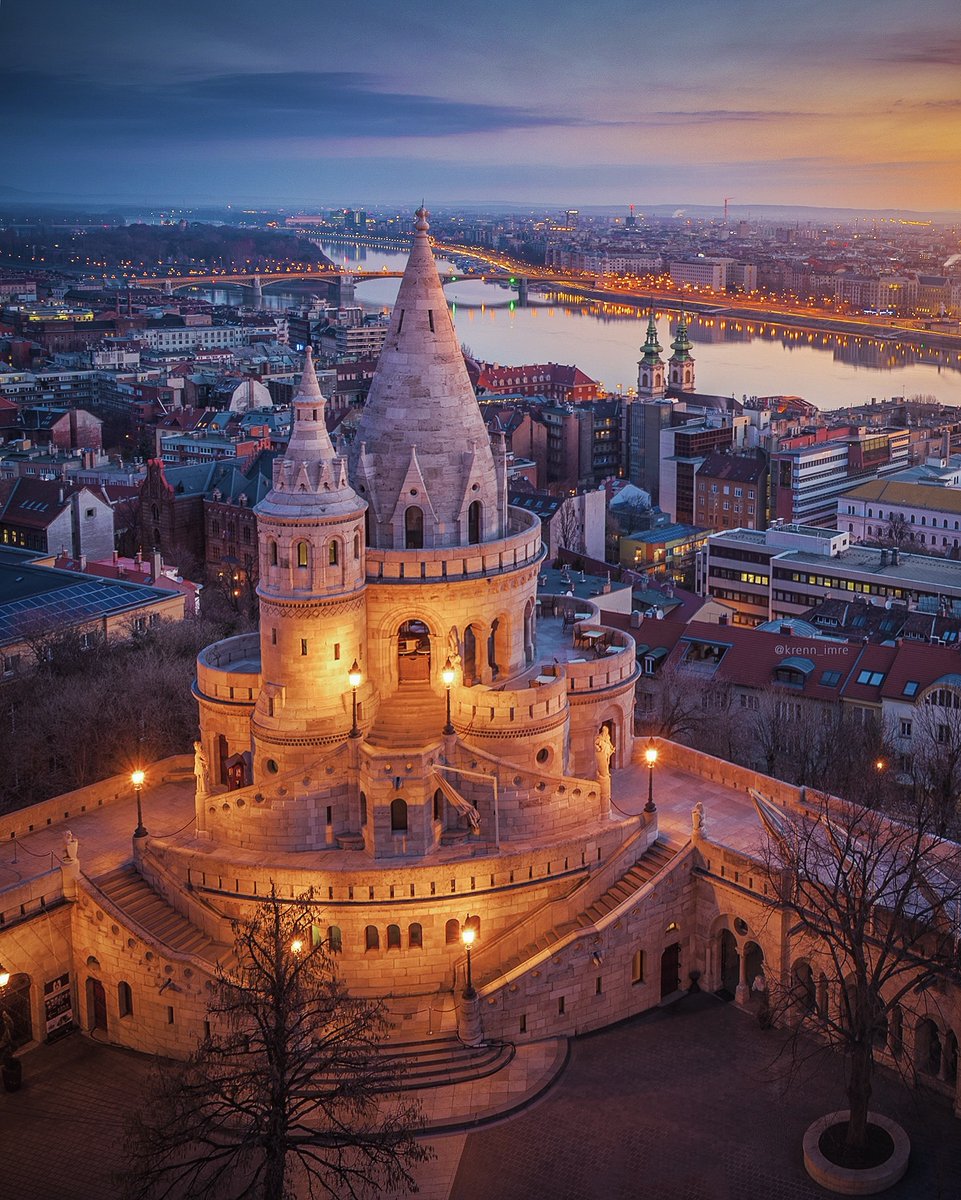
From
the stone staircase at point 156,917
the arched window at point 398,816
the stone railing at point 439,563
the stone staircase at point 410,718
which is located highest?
the stone railing at point 439,563

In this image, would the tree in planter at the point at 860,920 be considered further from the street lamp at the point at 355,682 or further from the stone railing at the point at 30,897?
the stone railing at the point at 30,897

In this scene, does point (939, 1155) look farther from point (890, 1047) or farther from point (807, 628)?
point (807, 628)

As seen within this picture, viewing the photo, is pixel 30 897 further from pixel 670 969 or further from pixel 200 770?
pixel 670 969

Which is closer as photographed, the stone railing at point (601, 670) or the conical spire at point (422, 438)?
the conical spire at point (422, 438)

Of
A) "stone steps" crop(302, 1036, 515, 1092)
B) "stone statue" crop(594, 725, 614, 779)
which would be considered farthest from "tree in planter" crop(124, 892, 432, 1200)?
"stone statue" crop(594, 725, 614, 779)

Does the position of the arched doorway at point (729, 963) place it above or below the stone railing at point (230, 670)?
below

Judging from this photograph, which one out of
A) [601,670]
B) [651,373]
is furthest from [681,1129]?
[651,373]

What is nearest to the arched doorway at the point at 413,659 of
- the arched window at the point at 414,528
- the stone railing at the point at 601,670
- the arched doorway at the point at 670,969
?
the arched window at the point at 414,528
